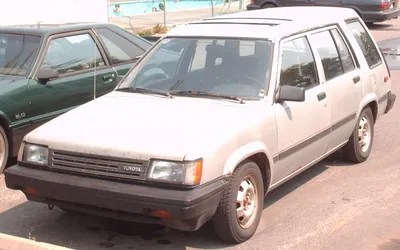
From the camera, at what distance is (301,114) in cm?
547

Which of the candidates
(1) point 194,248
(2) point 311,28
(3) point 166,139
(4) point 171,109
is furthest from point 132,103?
(2) point 311,28

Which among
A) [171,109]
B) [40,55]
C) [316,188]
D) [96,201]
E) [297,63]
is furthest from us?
[40,55]

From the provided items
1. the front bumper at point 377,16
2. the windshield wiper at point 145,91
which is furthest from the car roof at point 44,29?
the front bumper at point 377,16

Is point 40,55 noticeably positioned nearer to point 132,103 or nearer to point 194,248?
point 132,103

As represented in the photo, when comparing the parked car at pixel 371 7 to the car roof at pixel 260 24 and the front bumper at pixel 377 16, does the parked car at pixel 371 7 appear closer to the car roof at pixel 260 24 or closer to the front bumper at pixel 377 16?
the front bumper at pixel 377 16

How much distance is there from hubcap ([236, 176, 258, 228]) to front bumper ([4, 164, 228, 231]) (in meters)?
0.34

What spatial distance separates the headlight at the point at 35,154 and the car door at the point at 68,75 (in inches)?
77.0

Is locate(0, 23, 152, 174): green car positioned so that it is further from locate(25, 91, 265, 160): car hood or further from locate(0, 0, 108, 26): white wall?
locate(0, 0, 108, 26): white wall

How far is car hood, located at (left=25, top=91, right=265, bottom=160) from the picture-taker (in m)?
4.39

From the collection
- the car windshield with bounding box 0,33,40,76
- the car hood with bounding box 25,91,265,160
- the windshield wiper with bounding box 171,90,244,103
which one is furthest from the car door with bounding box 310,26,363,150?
the car windshield with bounding box 0,33,40,76

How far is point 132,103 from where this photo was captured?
5.27 metres

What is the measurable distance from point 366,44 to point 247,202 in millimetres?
3065

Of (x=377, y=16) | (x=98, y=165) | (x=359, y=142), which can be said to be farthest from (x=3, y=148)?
(x=377, y=16)

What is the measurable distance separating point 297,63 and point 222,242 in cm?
185
